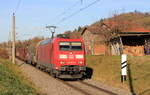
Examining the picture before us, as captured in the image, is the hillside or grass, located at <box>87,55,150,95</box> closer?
grass, located at <box>87,55,150,95</box>

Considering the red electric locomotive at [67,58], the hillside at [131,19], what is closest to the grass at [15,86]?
the red electric locomotive at [67,58]

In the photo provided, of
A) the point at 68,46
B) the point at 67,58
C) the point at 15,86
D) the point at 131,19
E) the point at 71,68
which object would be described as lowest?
the point at 15,86

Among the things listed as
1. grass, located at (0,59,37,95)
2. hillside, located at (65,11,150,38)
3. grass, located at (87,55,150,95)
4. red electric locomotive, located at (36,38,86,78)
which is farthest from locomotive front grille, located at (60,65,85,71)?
hillside, located at (65,11,150,38)

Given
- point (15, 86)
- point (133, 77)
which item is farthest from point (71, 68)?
point (15, 86)

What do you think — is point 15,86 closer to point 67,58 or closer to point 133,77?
point 67,58

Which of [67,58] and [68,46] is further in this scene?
[68,46]

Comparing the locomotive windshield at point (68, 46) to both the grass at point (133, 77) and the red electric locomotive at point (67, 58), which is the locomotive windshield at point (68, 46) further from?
the grass at point (133, 77)

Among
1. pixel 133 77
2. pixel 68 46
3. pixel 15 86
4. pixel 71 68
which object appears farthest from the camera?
pixel 68 46

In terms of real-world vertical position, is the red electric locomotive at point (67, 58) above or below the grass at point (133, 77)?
above

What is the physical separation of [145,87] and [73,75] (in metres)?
7.22

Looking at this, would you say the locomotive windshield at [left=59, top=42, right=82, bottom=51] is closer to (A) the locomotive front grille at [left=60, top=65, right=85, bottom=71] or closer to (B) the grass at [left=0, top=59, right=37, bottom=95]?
(A) the locomotive front grille at [left=60, top=65, right=85, bottom=71]

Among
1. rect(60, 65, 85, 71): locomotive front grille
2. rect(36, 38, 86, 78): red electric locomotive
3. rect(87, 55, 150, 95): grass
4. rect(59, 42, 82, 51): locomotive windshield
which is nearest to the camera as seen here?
rect(87, 55, 150, 95): grass

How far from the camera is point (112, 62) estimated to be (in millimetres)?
28125

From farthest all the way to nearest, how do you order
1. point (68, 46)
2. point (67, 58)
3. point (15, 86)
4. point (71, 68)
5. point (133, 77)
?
point (68, 46) → point (67, 58) → point (71, 68) → point (133, 77) → point (15, 86)
